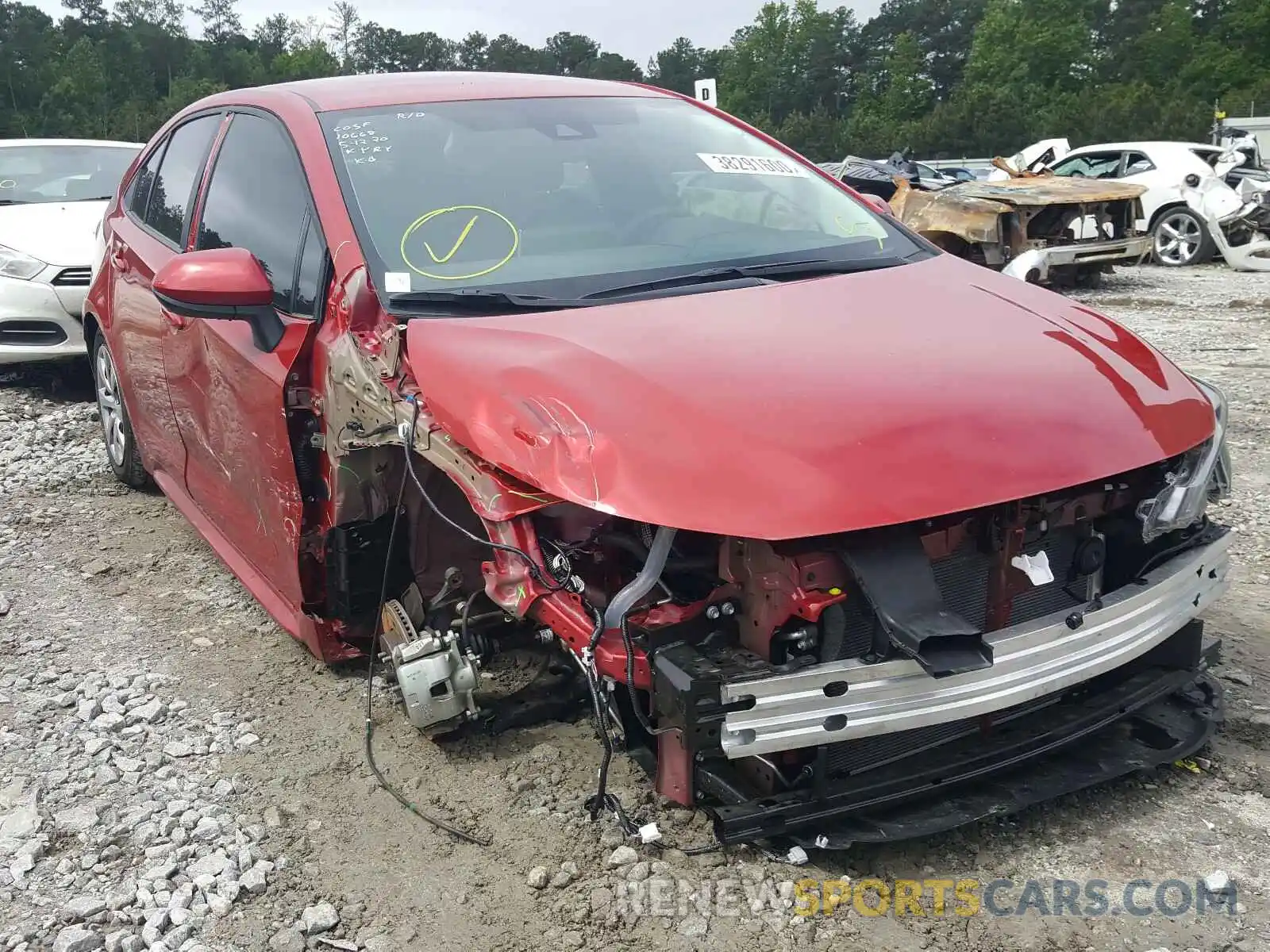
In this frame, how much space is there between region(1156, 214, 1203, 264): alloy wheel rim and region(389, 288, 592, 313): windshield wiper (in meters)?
13.9

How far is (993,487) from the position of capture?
2.09 m

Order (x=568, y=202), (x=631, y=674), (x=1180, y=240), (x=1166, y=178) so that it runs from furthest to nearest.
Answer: (x=1180, y=240) → (x=1166, y=178) → (x=568, y=202) → (x=631, y=674)

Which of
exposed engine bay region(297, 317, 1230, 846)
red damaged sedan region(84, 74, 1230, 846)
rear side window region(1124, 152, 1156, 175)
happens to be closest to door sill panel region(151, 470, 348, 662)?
red damaged sedan region(84, 74, 1230, 846)

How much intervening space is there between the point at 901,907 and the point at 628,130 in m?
2.41

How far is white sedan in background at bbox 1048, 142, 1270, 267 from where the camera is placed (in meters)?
14.1

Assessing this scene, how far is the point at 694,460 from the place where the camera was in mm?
2090

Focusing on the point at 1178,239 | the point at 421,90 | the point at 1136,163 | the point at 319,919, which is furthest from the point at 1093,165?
the point at 319,919

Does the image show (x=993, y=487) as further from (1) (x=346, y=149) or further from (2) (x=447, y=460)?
(1) (x=346, y=149)

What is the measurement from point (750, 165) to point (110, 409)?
3441 millimetres

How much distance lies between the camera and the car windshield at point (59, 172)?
789 centimetres

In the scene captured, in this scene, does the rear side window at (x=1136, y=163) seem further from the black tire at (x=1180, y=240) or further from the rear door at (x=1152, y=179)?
the black tire at (x=1180, y=240)

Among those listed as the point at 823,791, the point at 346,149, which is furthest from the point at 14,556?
the point at 823,791

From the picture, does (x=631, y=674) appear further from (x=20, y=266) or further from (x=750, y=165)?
(x=20, y=266)

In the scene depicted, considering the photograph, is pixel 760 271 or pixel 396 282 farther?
pixel 760 271
